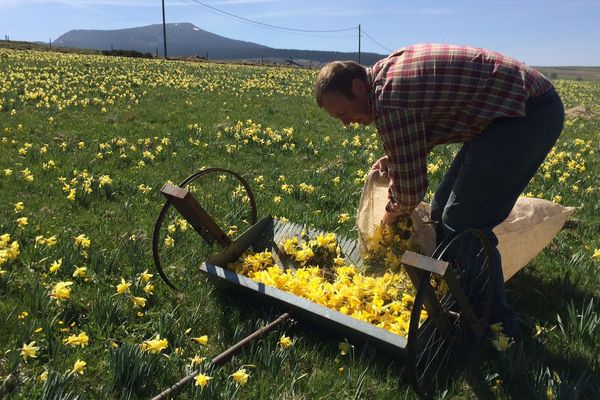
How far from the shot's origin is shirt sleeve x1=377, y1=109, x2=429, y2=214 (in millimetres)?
2822

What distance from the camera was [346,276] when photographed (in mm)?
3736

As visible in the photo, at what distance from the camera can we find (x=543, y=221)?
156 inches

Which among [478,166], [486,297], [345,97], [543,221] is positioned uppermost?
[345,97]

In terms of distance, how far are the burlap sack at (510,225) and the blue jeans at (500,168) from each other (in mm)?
524

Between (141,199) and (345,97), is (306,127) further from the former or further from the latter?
(345,97)

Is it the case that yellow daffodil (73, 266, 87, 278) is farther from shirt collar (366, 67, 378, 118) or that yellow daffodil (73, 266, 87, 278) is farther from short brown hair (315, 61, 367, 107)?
shirt collar (366, 67, 378, 118)

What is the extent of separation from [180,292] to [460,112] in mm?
2381

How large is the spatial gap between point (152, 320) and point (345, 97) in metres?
1.96

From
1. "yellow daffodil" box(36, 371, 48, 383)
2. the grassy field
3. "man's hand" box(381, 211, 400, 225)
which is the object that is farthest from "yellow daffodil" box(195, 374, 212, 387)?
"man's hand" box(381, 211, 400, 225)

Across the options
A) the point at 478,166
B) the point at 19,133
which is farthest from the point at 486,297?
the point at 19,133

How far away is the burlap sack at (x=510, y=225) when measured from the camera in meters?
3.78

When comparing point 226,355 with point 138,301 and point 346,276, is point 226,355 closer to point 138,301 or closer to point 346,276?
point 138,301

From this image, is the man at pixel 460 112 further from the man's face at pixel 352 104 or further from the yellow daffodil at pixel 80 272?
the yellow daffodil at pixel 80 272

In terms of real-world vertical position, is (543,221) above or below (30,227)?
above
